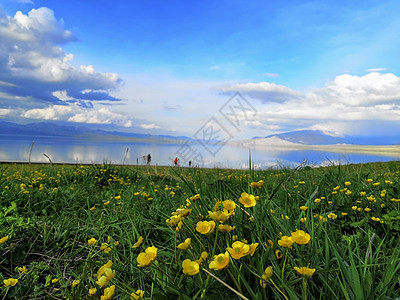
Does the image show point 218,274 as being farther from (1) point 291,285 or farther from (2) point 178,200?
(2) point 178,200

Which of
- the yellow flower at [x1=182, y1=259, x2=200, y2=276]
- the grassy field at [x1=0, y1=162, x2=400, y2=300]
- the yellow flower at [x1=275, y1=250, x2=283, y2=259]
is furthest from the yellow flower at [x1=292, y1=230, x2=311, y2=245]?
the yellow flower at [x1=182, y1=259, x2=200, y2=276]

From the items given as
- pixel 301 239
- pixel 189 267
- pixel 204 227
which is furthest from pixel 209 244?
pixel 301 239

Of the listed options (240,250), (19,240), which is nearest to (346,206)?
(240,250)

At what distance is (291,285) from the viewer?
1441 millimetres

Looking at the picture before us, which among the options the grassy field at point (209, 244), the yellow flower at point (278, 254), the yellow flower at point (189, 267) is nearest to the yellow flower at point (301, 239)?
the grassy field at point (209, 244)

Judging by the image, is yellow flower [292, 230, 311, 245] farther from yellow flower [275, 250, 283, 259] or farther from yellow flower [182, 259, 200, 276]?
yellow flower [182, 259, 200, 276]

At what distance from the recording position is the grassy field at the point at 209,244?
1.34m

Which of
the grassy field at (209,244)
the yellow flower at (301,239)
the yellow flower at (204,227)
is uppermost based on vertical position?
the yellow flower at (204,227)

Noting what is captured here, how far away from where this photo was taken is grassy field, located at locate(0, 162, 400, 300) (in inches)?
52.7

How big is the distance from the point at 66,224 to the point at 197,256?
7.12ft

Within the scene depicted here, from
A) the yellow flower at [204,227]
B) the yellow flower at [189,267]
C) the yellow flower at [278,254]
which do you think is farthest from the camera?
the yellow flower at [278,254]

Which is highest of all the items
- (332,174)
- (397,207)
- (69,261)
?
(332,174)

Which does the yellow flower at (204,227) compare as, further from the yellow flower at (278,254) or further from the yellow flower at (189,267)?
the yellow flower at (278,254)

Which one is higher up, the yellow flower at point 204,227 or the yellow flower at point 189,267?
the yellow flower at point 204,227
